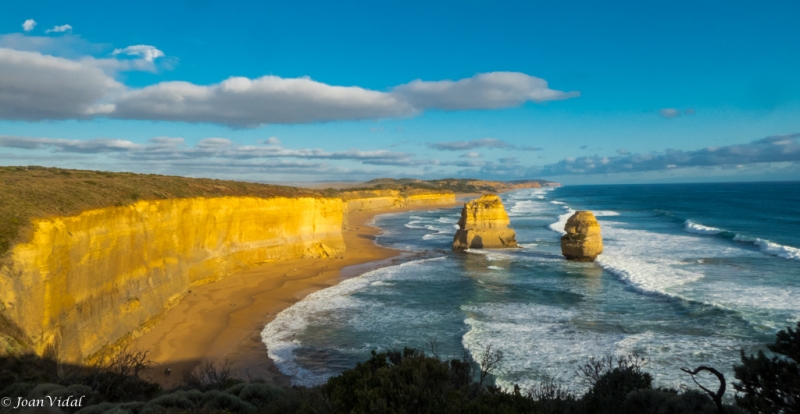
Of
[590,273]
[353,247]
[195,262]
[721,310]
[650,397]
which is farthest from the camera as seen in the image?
[353,247]

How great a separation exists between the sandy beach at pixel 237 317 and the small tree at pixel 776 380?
34.5 feet

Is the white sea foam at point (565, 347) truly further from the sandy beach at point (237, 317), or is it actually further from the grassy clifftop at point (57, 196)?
the grassy clifftop at point (57, 196)

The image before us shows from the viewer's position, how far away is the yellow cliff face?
11758 millimetres

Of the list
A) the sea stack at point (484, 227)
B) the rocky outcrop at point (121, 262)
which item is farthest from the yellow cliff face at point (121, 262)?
the sea stack at point (484, 227)

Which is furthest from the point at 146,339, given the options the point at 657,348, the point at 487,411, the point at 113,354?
the point at 657,348

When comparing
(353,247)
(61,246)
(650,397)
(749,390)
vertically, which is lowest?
(353,247)

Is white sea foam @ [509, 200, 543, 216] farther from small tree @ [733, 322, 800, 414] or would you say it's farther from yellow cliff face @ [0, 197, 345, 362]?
small tree @ [733, 322, 800, 414]

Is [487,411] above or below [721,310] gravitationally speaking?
above

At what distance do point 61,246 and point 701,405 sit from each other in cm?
1534

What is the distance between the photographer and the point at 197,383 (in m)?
11.0

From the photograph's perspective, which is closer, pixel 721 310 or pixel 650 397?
pixel 650 397

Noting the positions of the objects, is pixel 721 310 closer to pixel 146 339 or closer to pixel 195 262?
pixel 146 339

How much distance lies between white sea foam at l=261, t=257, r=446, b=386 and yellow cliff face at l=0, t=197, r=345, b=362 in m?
4.85

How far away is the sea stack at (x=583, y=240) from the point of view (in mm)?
29984
